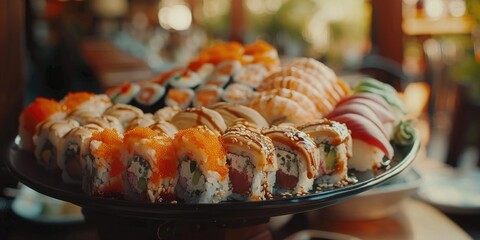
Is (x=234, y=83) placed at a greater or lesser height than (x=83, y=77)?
greater

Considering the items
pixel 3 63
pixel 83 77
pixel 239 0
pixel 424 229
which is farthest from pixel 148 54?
pixel 424 229

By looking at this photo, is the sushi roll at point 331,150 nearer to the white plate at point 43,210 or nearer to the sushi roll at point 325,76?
the sushi roll at point 325,76

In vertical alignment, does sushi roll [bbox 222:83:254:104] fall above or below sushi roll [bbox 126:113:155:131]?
above

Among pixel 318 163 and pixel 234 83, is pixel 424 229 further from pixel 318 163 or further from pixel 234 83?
pixel 234 83

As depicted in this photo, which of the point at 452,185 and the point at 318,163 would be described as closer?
the point at 318,163

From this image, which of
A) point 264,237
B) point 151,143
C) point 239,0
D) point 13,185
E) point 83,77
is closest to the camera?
Answer: point 151,143

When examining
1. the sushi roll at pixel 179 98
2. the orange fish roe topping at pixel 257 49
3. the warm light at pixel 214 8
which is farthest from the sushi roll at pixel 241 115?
the warm light at pixel 214 8

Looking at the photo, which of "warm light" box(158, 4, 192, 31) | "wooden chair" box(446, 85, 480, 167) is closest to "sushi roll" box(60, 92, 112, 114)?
"wooden chair" box(446, 85, 480, 167)

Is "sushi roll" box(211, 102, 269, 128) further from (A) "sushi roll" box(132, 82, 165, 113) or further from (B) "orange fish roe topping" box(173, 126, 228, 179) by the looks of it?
(A) "sushi roll" box(132, 82, 165, 113)
